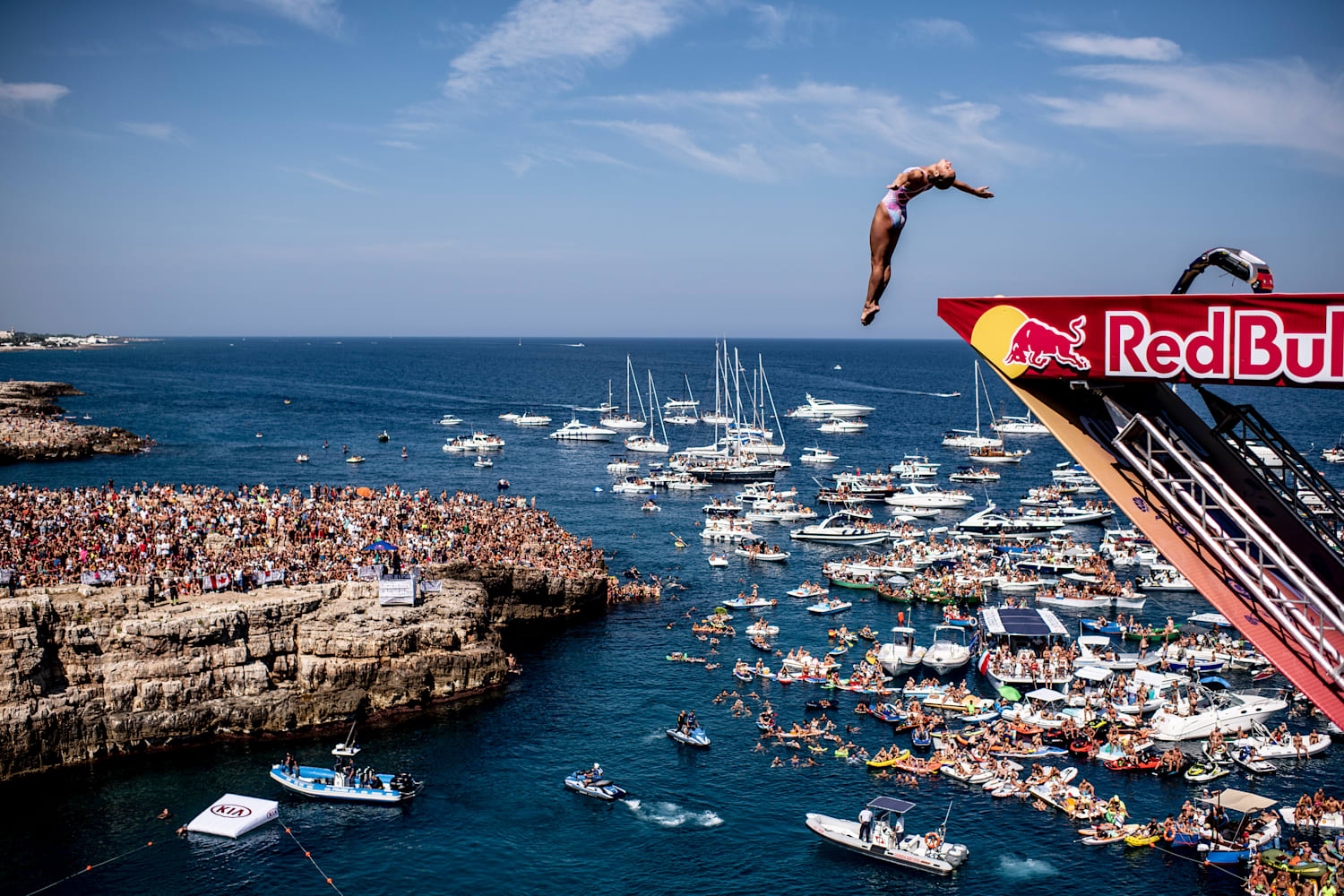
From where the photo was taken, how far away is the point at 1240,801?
36.6 meters

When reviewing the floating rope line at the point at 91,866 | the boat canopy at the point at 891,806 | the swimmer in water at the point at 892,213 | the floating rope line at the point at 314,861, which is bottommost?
the floating rope line at the point at 314,861

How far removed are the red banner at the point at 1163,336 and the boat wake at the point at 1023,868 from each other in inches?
1011

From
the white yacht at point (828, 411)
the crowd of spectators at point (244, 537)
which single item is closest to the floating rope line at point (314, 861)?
the crowd of spectators at point (244, 537)

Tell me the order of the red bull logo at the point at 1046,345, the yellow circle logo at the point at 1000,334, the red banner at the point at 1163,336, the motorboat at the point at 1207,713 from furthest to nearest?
the motorboat at the point at 1207,713
the yellow circle logo at the point at 1000,334
the red bull logo at the point at 1046,345
the red banner at the point at 1163,336

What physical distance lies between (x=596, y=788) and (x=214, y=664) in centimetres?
1832

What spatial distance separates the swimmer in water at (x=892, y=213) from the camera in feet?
33.4

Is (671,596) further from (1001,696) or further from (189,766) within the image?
(189,766)

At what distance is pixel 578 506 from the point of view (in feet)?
323

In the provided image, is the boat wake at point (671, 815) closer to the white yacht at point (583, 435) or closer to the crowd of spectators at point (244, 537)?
the crowd of spectators at point (244, 537)

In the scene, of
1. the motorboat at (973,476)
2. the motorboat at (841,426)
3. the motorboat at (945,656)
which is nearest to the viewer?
the motorboat at (945,656)

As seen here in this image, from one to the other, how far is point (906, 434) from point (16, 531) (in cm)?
12999

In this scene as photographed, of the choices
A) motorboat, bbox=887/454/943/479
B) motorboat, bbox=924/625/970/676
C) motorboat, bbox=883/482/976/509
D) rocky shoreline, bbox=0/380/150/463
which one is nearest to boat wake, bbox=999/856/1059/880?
→ motorboat, bbox=924/625/970/676

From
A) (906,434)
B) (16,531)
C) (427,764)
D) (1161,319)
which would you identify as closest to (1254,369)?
(1161,319)

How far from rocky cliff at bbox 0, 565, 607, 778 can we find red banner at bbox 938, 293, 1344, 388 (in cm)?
3804
